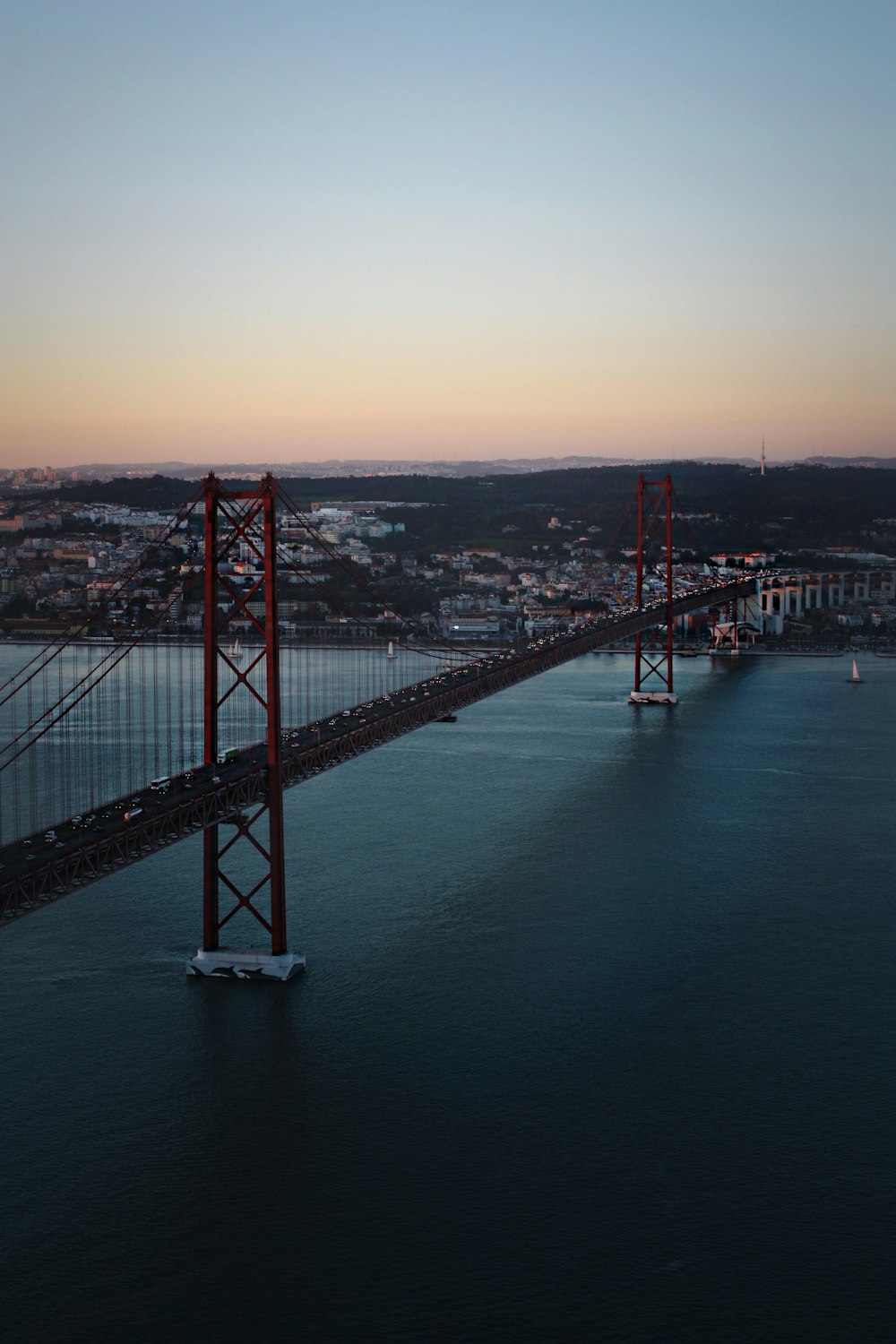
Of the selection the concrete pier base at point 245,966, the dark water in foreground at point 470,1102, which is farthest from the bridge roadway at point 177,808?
the dark water in foreground at point 470,1102

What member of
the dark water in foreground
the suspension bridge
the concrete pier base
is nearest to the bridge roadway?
the suspension bridge

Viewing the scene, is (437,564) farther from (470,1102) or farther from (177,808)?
(470,1102)

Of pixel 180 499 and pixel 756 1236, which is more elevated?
pixel 180 499

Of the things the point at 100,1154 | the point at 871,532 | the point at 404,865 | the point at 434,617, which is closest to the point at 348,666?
the point at 434,617

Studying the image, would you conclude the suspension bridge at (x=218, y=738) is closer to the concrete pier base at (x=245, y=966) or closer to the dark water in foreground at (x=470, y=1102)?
the concrete pier base at (x=245, y=966)

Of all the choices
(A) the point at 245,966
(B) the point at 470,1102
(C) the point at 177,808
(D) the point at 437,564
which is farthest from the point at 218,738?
(D) the point at 437,564

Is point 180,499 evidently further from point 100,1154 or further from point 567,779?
point 100,1154
